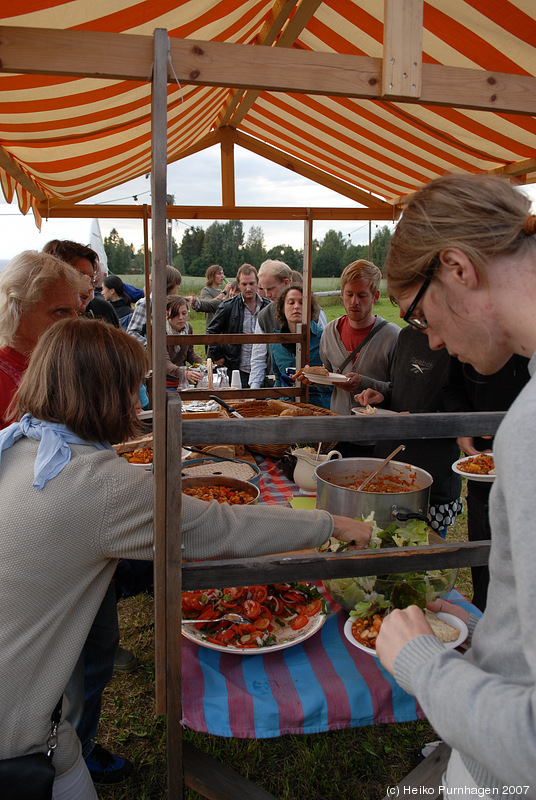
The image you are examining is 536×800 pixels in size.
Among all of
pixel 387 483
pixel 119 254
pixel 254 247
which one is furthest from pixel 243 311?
pixel 119 254

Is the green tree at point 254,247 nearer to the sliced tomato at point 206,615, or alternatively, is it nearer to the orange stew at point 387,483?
the orange stew at point 387,483

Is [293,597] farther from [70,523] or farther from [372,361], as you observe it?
[372,361]

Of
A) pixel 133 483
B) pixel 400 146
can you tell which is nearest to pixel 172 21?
pixel 400 146

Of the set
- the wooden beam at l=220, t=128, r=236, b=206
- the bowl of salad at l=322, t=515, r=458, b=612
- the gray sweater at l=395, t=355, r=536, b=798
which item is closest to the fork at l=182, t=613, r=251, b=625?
the bowl of salad at l=322, t=515, r=458, b=612

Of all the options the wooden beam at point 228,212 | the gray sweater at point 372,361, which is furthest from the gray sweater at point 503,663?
the wooden beam at point 228,212

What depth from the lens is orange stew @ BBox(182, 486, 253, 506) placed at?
6.86ft

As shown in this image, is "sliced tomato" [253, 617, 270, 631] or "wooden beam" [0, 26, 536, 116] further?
"sliced tomato" [253, 617, 270, 631]

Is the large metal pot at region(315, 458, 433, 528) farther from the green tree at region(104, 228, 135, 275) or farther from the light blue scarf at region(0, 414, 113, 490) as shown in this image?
the green tree at region(104, 228, 135, 275)

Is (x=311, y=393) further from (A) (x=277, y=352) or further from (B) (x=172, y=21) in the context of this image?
(B) (x=172, y=21)

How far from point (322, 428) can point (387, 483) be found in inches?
35.5

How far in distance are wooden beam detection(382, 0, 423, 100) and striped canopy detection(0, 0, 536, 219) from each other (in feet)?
0.07

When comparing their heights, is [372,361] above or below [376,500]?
above

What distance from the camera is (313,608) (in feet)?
5.22

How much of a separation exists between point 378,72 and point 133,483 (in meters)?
1.25
